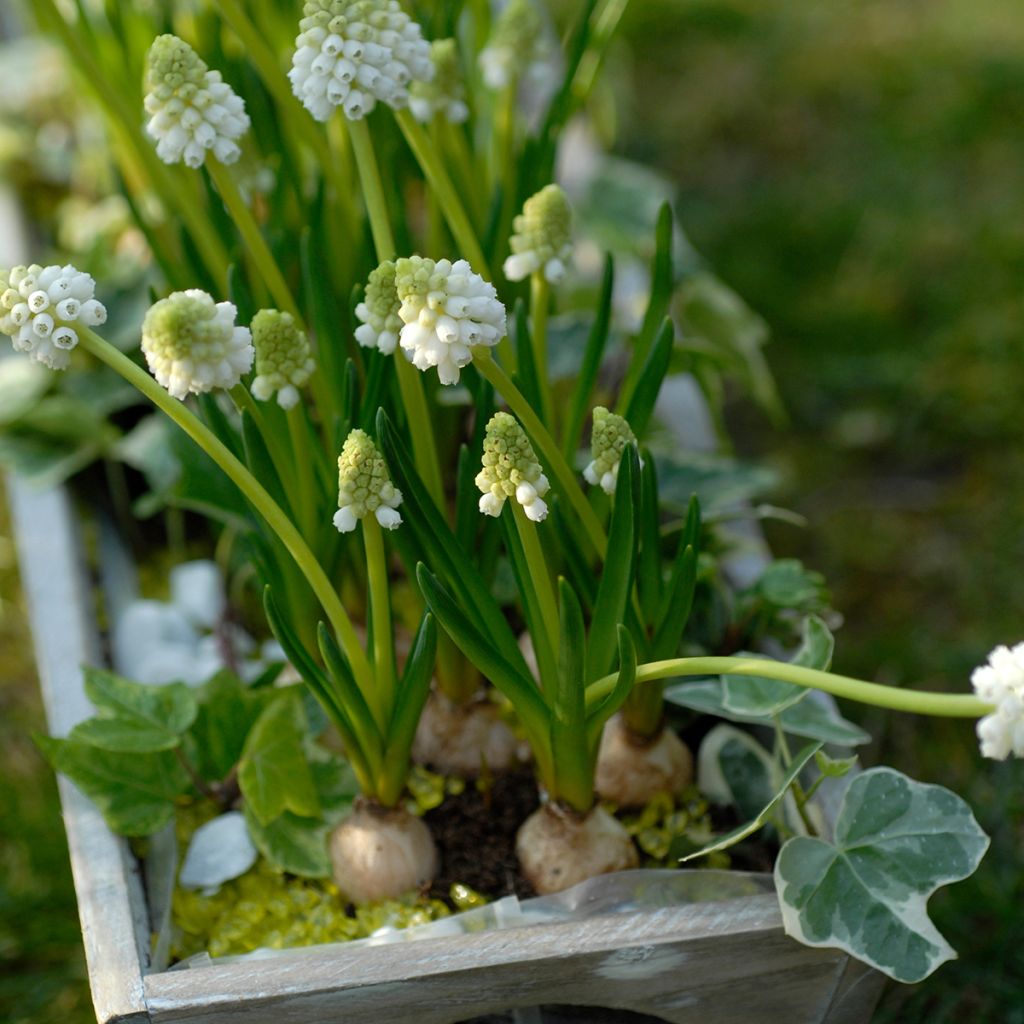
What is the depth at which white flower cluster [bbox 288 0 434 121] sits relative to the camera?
85cm

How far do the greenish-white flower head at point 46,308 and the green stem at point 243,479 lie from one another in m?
0.01

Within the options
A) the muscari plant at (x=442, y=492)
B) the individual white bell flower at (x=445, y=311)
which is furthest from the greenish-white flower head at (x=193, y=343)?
the individual white bell flower at (x=445, y=311)

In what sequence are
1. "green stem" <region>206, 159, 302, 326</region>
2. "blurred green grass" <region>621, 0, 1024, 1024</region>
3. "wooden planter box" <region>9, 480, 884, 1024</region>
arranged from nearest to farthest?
"wooden planter box" <region>9, 480, 884, 1024</region>, "green stem" <region>206, 159, 302, 326</region>, "blurred green grass" <region>621, 0, 1024, 1024</region>

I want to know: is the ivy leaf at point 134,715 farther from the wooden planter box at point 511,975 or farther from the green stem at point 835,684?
the green stem at point 835,684

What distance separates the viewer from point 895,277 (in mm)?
2254

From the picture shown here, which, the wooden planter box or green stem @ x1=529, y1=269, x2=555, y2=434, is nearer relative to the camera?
the wooden planter box

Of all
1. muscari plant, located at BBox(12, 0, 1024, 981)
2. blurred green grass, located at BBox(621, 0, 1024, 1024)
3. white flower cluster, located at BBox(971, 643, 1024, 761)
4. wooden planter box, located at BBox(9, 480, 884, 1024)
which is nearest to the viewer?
white flower cluster, located at BBox(971, 643, 1024, 761)

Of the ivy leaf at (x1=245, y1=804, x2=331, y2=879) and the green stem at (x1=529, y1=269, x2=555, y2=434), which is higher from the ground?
the green stem at (x1=529, y1=269, x2=555, y2=434)

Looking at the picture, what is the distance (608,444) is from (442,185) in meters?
0.27

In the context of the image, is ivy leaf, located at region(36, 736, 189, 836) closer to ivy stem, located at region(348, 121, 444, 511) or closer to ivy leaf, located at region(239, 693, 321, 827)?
ivy leaf, located at region(239, 693, 321, 827)

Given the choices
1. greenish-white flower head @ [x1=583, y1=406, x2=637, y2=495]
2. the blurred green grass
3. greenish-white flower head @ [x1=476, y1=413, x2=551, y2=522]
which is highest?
greenish-white flower head @ [x1=476, y1=413, x2=551, y2=522]

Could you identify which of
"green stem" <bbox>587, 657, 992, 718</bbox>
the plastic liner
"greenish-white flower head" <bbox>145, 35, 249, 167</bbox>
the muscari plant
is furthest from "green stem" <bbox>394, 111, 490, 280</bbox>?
the plastic liner

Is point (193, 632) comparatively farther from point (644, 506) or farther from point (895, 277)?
point (895, 277)

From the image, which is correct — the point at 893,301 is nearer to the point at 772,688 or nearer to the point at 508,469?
the point at 772,688
